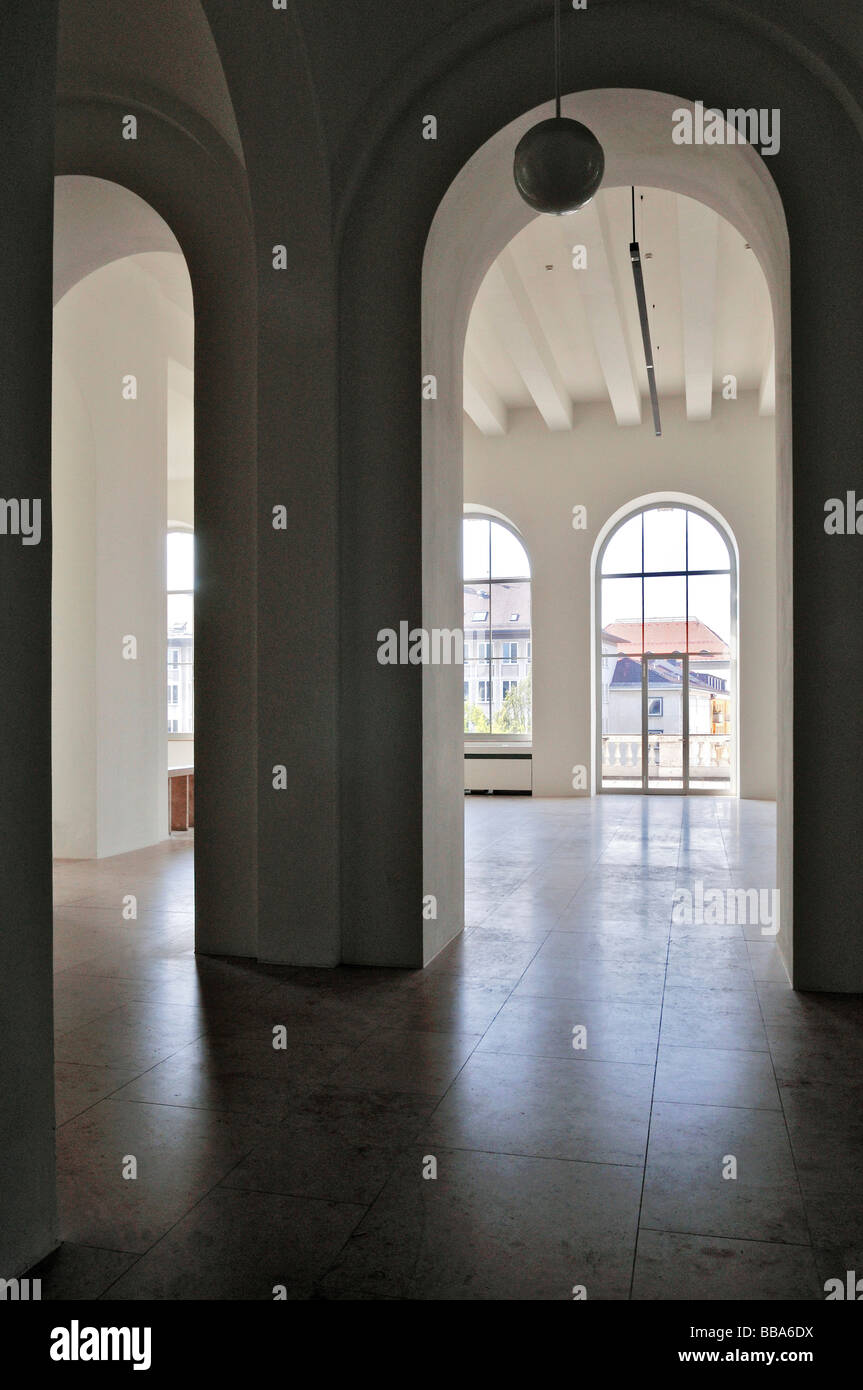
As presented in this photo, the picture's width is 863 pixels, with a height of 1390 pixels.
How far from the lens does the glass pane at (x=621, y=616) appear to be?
1728cm

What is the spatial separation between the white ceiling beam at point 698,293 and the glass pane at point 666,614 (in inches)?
120

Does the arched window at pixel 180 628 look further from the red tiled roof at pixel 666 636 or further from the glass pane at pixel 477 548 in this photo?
the red tiled roof at pixel 666 636

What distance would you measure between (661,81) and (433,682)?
351cm

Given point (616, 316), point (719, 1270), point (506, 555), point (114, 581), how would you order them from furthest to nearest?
point (506, 555), point (616, 316), point (114, 581), point (719, 1270)

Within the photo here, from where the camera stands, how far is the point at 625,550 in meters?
17.2

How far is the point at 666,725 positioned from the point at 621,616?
6.69ft

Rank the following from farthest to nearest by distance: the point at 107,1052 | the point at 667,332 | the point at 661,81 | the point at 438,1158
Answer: the point at 667,332 → the point at 661,81 → the point at 107,1052 → the point at 438,1158

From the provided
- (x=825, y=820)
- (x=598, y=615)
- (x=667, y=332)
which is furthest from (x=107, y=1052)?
(x=598, y=615)

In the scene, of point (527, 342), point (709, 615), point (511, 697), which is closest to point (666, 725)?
point (709, 615)

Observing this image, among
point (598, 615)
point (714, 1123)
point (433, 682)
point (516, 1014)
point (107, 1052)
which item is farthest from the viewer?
point (598, 615)

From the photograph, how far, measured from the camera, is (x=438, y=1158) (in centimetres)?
321

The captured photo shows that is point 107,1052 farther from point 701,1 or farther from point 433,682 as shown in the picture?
point 701,1

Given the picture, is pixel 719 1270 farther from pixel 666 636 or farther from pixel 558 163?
pixel 666 636

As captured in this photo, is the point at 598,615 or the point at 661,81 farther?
the point at 598,615
